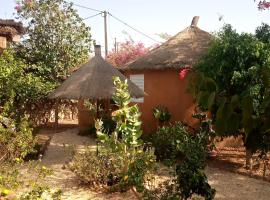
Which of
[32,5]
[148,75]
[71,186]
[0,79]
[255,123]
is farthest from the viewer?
[32,5]

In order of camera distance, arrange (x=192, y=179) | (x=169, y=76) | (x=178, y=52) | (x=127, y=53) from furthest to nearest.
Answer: (x=127, y=53) → (x=178, y=52) → (x=169, y=76) → (x=192, y=179)

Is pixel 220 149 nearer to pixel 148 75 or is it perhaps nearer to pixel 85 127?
pixel 148 75

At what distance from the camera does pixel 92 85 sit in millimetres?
11531

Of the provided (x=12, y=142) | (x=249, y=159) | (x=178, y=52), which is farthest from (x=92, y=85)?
(x=178, y=52)

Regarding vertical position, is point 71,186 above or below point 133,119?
below

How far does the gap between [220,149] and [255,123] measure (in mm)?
4735

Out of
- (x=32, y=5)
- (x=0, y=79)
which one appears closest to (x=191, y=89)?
(x=0, y=79)

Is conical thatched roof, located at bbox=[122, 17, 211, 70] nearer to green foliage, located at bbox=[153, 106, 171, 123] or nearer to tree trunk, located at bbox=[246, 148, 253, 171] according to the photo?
green foliage, located at bbox=[153, 106, 171, 123]

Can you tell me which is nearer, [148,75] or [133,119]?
[133,119]

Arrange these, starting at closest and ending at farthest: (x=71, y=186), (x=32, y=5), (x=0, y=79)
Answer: (x=71, y=186) < (x=0, y=79) < (x=32, y=5)

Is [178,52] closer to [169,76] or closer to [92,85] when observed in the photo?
[169,76]

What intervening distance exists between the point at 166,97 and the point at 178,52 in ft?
6.39

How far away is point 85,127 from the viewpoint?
1806 cm

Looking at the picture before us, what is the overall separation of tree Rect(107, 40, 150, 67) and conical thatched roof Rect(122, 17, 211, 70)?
1143cm
